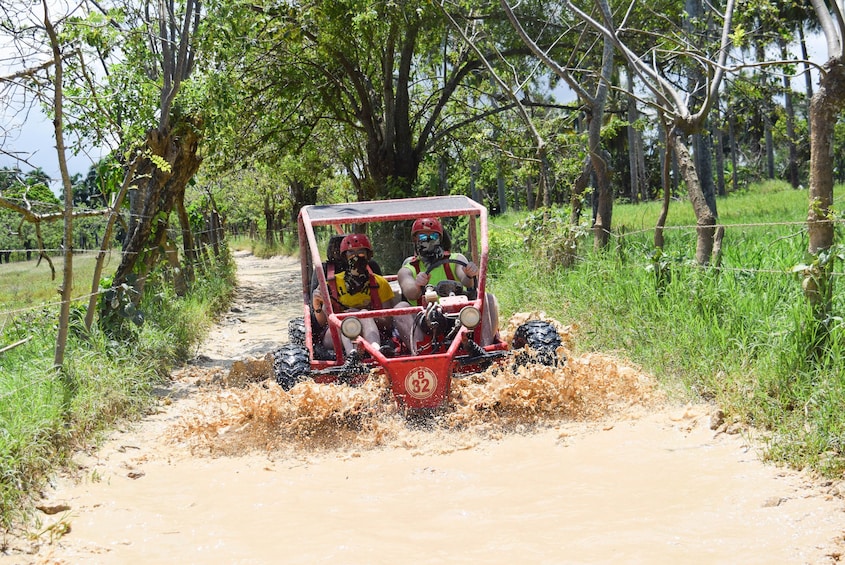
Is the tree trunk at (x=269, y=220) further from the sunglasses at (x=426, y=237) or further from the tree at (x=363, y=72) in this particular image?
the sunglasses at (x=426, y=237)

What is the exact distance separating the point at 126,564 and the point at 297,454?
1915 millimetres

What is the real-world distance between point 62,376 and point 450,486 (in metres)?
3.31

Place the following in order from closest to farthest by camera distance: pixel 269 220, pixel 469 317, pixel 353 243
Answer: pixel 469 317 → pixel 353 243 → pixel 269 220

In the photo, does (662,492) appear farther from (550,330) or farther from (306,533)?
(550,330)

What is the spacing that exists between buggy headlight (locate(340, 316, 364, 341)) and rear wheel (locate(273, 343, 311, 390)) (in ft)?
1.60

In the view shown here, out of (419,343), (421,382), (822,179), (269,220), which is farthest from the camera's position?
(269,220)

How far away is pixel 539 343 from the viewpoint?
691 centimetres

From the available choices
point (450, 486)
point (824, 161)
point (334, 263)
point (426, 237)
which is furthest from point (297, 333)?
point (824, 161)

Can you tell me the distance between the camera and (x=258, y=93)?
16469mm

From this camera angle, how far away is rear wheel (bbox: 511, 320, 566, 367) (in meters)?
6.77

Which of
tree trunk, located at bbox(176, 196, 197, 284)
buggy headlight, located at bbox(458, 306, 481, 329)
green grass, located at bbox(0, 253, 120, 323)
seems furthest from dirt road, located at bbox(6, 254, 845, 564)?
tree trunk, located at bbox(176, 196, 197, 284)

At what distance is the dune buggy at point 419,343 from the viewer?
6238 millimetres

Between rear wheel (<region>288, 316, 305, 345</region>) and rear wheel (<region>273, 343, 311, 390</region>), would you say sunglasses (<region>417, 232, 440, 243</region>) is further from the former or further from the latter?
rear wheel (<region>288, 316, 305, 345</region>)

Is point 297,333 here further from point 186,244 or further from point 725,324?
point 186,244
